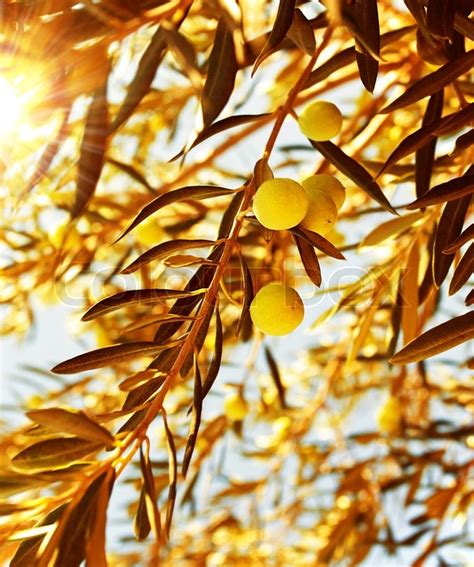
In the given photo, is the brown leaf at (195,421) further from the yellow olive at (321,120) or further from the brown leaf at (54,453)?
the yellow olive at (321,120)

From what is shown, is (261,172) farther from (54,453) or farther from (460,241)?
(54,453)

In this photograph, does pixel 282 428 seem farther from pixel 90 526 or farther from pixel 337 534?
pixel 90 526

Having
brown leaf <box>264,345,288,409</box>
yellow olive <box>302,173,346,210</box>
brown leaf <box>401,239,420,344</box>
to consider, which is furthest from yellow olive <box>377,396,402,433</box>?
yellow olive <box>302,173,346,210</box>

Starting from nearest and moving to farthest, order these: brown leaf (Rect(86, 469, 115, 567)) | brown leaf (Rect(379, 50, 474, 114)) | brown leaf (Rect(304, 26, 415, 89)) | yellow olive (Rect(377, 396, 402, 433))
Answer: brown leaf (Rect(86, 469, 115, 567)) < brown leaf (Rect(379, 50, 474, 114)) < brown leaf (Rect(304, 26, 415, 89)) < yellow olive (Rect(377, 396, 402, 433))

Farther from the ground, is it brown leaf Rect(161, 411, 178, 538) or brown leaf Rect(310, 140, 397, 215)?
brown leaf Rect(310, 140, 397, 215)

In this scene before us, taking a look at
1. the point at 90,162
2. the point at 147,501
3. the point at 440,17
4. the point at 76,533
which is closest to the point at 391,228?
the point at 440,17

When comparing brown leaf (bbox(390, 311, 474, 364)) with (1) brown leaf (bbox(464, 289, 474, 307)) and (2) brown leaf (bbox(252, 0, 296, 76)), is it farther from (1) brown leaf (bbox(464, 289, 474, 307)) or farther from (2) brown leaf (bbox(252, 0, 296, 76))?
(2) brown leaf (bbox(252, 0, 296, 76))
